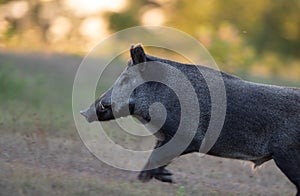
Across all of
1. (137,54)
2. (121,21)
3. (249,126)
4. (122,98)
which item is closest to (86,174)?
(122,98)

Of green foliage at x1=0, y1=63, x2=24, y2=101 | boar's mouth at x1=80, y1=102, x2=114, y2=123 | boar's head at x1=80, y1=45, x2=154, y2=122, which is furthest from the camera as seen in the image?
green foliage at x1=0, y1=63, x2=24, y2=101

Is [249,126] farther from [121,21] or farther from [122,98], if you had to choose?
[121,21]

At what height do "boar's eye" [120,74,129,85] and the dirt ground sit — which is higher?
"boar's eye" [120,74,129,85]

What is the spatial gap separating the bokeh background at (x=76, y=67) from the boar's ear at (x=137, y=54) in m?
1.43

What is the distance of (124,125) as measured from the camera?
14172mm

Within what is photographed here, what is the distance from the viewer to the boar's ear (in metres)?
10.4

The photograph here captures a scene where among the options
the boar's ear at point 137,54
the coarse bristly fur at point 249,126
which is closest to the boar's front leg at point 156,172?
the coarse bristly fur at point 249,126

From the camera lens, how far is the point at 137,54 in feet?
34.1

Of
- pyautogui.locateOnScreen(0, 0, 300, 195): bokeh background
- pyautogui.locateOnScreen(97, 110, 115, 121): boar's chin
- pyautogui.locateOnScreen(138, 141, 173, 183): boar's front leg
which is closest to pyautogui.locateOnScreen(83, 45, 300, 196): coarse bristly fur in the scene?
pyautogui.locateOnScreen(138, 141, 173, 183): boar's front leg

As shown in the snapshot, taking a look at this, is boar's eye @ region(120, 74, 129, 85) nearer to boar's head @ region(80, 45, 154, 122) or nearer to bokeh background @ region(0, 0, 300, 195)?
boar's head @ region(80, 45, 154, 122)

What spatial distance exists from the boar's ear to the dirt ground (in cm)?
143

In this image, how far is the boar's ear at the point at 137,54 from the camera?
10352 millimetres

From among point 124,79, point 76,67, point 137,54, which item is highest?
point 137,54

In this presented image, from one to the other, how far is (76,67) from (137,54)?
13441mm
